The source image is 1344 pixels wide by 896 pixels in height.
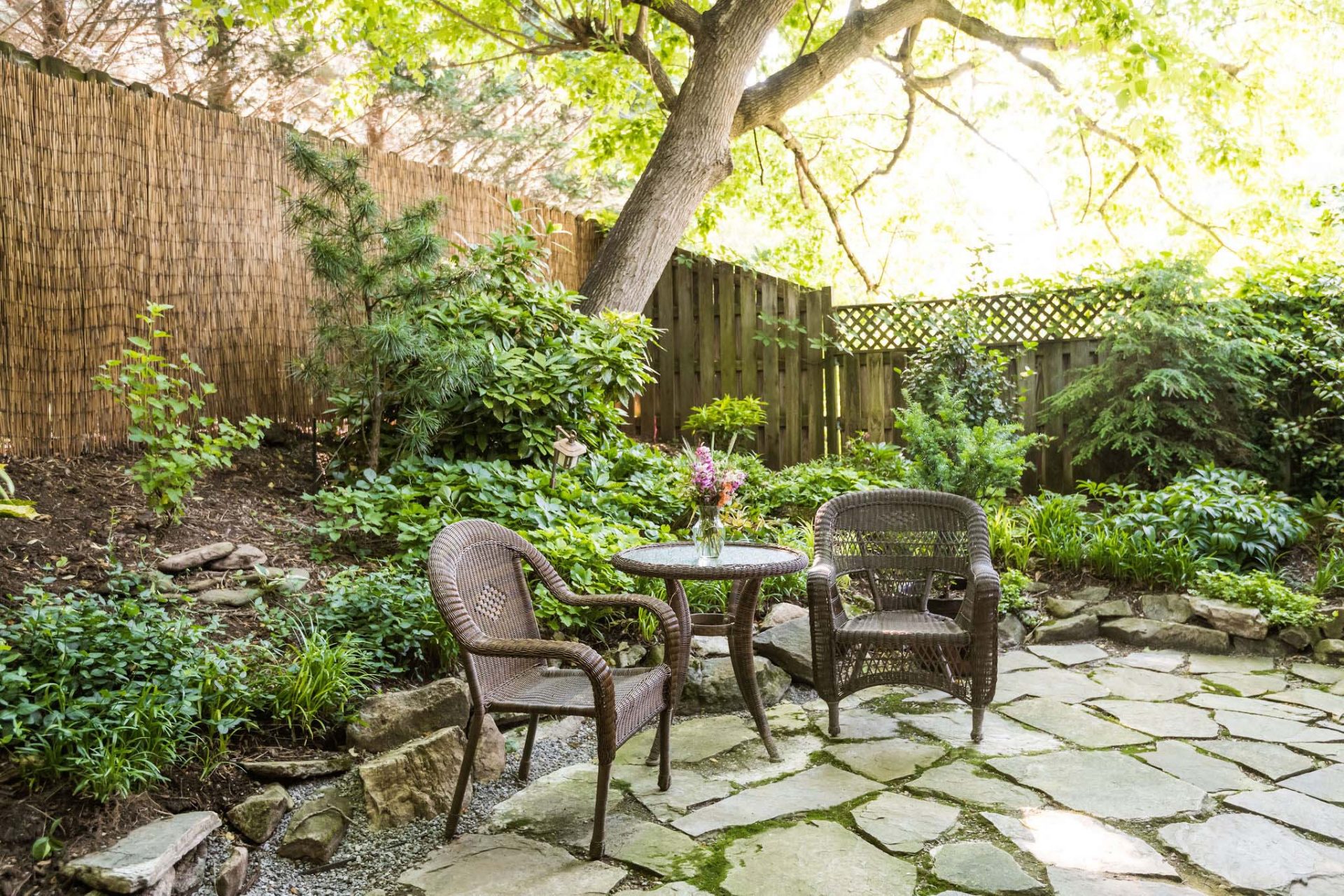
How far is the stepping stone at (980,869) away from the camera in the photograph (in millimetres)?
2168

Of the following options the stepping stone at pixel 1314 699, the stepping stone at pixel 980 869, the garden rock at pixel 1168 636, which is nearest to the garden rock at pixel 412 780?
the stepping stone at pixel 980 869

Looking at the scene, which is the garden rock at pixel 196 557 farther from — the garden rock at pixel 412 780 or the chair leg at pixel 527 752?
the chair leg at pixel 527 752

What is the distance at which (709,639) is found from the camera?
148 inches

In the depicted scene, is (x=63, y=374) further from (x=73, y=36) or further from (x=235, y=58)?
(x=235, y=58)

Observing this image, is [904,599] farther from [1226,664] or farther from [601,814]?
[601,814]

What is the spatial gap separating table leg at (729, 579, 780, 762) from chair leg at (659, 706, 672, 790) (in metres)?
0.42

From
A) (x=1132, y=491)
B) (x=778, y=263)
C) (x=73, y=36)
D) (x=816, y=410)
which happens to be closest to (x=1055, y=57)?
(x=778, y=263)

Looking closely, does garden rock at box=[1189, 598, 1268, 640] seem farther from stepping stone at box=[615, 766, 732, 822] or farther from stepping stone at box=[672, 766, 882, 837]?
stepping stone at box=[615, 766, 732, 822]

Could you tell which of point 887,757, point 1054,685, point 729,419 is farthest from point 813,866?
point 729,419

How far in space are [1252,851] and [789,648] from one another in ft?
5.90

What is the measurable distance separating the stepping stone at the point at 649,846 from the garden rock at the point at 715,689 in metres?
0.96

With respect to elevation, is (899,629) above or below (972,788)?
above

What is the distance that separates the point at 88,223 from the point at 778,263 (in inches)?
242

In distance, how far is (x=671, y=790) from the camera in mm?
2760
